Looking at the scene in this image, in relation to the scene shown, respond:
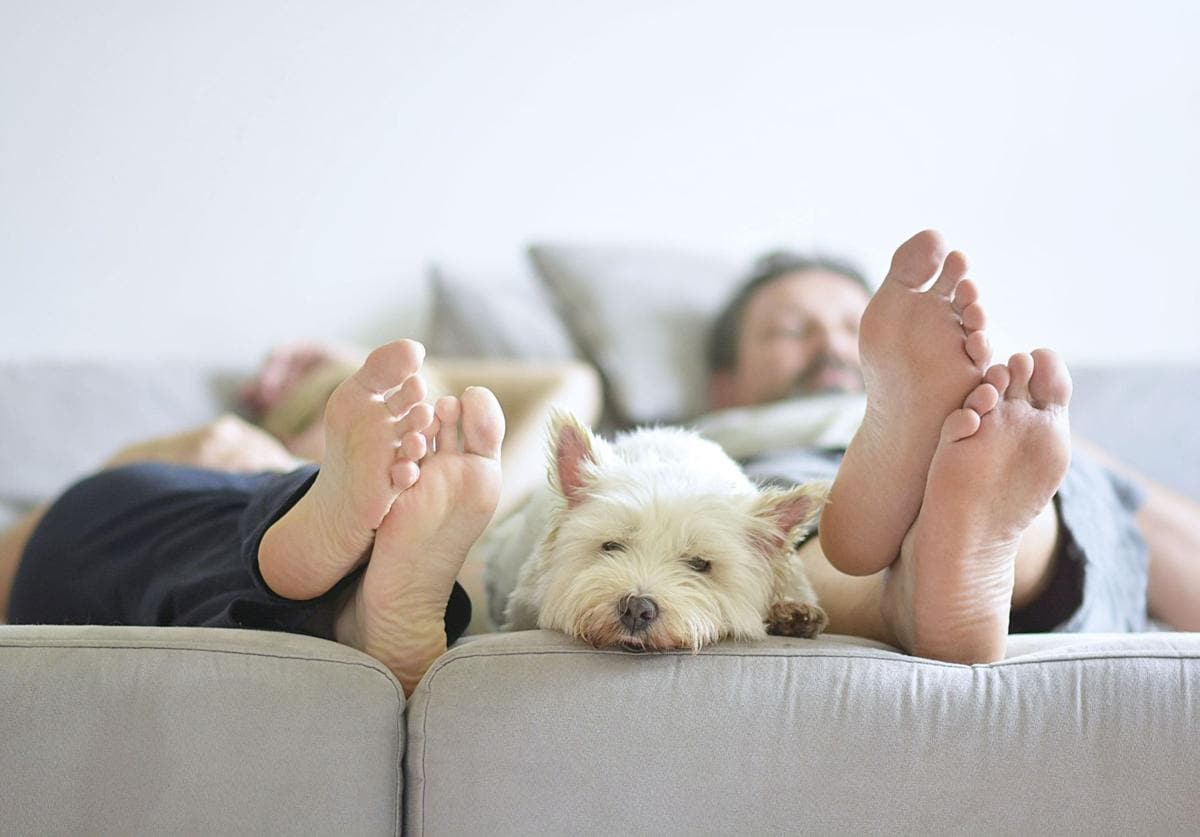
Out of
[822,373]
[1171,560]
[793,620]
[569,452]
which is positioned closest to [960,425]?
[793,620]

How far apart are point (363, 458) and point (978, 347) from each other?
617 mm

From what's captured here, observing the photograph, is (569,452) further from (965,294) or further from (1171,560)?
(1171,560)

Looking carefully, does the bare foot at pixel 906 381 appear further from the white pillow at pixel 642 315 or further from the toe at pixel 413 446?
the white pillow at pixel 642 315

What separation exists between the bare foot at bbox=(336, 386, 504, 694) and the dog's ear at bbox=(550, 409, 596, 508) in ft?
0.42

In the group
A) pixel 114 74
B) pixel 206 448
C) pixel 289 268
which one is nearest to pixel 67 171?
pixel 114 74

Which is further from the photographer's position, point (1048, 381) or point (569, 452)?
point (569, 452)

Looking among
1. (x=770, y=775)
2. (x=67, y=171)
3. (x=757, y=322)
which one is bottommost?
(x=770, y=775)

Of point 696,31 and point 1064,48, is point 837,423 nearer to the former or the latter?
point 696,31

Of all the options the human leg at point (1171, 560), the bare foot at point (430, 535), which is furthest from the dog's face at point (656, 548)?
the human leg at point (1171, 560)

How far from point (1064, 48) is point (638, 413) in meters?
1.66

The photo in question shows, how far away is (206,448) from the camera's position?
200cm

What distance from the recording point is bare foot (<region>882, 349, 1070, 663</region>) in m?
1.12

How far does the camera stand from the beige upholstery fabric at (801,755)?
3.54ft

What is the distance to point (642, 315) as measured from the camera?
2.61 metres
